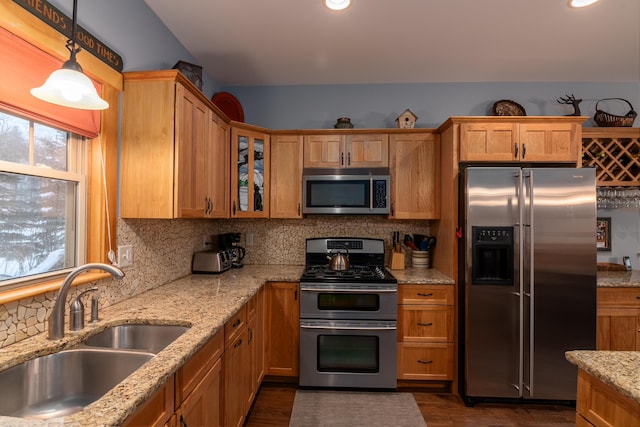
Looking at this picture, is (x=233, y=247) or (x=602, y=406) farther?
(x=233, y=247)

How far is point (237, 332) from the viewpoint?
1898 millimetres

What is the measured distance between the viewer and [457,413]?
92.7 inches

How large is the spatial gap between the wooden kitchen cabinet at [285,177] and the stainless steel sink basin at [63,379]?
1892 millimetres

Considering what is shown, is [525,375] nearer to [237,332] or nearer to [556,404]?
[556,404]

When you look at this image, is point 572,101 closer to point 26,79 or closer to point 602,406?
point 602,406

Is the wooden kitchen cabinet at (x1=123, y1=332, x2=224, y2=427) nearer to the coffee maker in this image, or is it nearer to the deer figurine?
the coffee maker

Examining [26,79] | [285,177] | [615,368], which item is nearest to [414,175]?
[285,177]

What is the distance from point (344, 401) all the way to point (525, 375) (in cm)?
133

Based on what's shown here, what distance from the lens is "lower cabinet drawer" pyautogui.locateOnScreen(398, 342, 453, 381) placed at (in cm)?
258

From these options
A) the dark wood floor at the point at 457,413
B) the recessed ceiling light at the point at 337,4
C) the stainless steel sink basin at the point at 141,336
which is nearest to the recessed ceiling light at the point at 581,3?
the recessed ceiling light at the point at 337,4

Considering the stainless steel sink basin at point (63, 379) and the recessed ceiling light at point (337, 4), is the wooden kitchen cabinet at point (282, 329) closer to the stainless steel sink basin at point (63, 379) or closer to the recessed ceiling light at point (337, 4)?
the stainless steel sink basin at point (63, 379)

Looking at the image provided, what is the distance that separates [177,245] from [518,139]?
2.75 m

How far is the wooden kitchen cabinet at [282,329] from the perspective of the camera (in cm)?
264

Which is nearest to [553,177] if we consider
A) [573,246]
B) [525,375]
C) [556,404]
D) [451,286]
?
[573,246]
